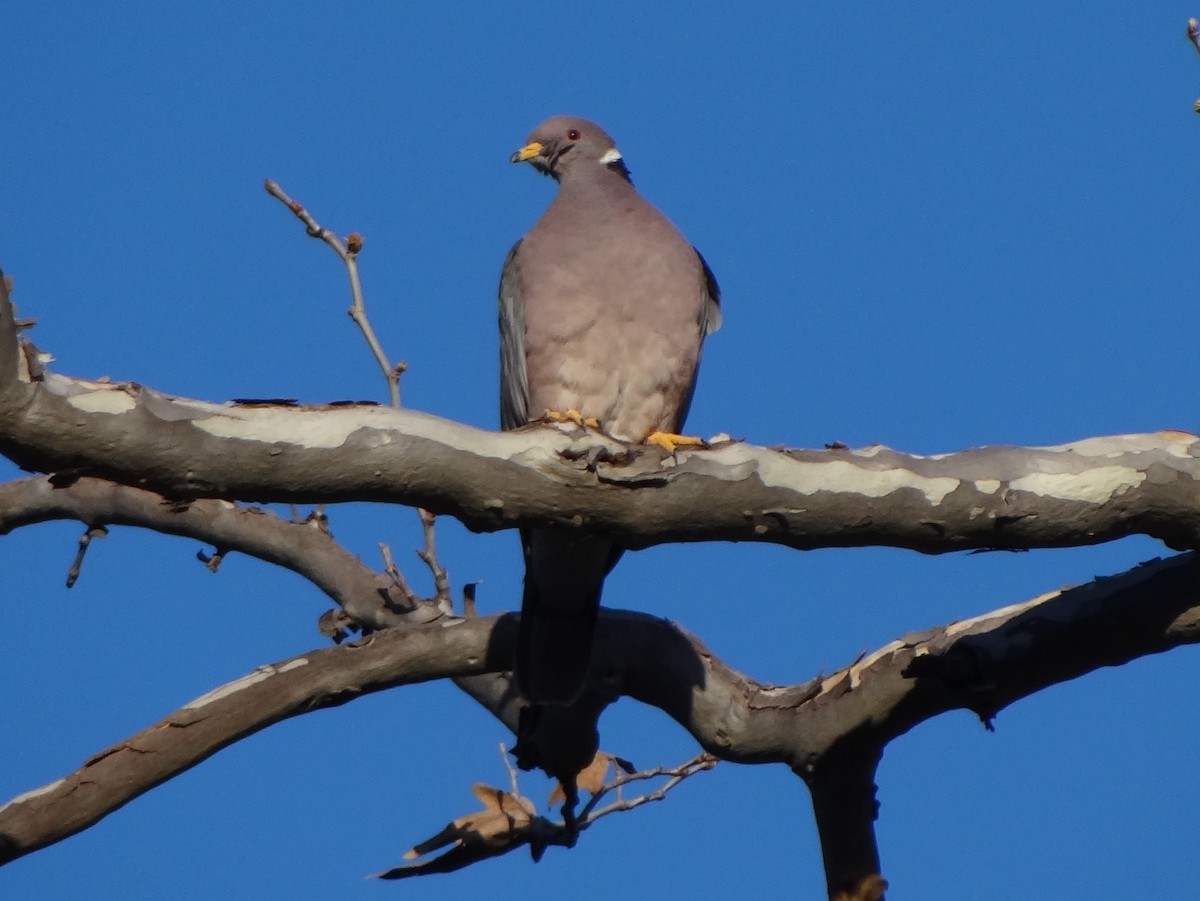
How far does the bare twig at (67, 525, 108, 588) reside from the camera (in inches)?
197

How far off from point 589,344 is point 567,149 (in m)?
1.39

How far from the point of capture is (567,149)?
5.84 metres

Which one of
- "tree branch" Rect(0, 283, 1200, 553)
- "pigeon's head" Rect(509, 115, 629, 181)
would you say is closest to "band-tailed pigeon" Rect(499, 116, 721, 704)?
"pigeon's head" Rect(509, 115, 629, 181)

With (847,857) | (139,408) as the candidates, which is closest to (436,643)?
(847,857)

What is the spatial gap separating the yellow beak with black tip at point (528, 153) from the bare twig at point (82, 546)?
2.21m

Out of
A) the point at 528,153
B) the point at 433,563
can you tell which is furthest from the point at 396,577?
the point at 528,153

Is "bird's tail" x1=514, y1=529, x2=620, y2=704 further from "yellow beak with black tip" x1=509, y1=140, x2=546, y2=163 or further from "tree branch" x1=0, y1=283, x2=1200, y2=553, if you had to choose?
"yellow beak with black tip" x1=509, y1=140, x2=546, y2=163

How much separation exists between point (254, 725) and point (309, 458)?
4.93 feet

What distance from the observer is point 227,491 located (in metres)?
2.81

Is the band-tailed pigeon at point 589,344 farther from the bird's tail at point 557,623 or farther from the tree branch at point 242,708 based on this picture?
the tree branch at point 242,708

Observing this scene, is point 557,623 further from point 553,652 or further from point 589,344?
point 589,344

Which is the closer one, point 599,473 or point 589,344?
point 599,473

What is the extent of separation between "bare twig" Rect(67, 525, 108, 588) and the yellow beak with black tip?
2213 mm

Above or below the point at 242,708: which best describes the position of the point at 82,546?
above
